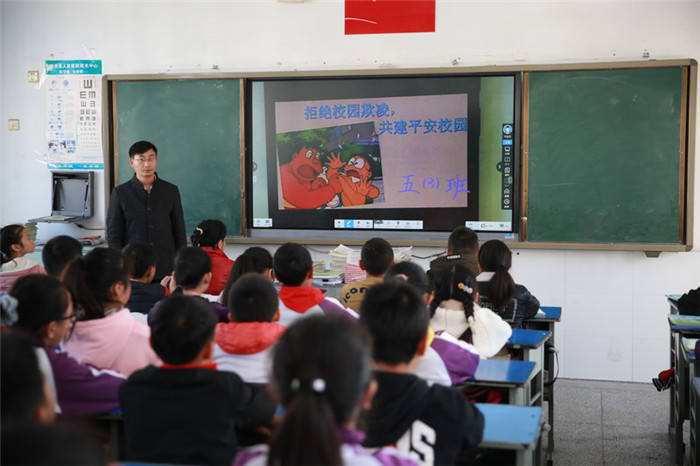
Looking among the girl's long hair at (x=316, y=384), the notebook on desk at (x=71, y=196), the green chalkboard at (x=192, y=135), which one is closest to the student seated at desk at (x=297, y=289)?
the girl's long hair at (x=316, y=384)

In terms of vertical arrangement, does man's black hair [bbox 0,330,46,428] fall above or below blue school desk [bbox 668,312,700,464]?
above

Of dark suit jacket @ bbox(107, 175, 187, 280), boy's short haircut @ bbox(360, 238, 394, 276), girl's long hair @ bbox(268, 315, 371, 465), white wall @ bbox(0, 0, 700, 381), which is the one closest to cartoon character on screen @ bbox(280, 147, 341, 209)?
white wall @ bbox(0, 0, 700, 381)

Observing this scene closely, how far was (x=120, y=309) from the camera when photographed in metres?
2.50

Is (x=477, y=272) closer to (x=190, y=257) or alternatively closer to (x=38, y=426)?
(x=190, y=257)

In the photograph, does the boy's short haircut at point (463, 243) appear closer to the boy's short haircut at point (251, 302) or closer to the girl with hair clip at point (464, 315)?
the girl with hair clip at point (464, 315)

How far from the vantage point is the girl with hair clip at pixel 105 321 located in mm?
2346

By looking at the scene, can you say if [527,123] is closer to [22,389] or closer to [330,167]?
[330,167]

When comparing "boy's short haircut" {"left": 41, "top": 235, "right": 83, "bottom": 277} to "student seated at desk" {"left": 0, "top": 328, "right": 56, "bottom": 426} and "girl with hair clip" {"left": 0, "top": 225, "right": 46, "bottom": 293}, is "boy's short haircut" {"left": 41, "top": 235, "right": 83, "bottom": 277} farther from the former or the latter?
"student seated at desk" {"left": 0, "top": 328, "right": 56, "bottom": 426}

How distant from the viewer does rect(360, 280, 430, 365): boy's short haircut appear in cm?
167

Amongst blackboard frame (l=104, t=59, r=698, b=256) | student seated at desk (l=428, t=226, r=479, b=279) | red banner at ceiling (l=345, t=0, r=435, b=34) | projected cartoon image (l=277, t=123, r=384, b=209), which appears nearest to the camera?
student seated at desk (l=428, t=226, r=479, b=279)

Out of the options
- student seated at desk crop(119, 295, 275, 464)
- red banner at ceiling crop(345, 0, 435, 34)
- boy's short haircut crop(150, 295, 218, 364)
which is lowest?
student seated at desk crop(119, 295, 275, 464)

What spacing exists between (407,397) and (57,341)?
102 centimetres

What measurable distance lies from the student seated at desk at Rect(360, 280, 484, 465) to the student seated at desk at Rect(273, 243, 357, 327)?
1.20 meters

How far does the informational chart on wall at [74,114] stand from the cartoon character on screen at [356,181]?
72.7 inches
